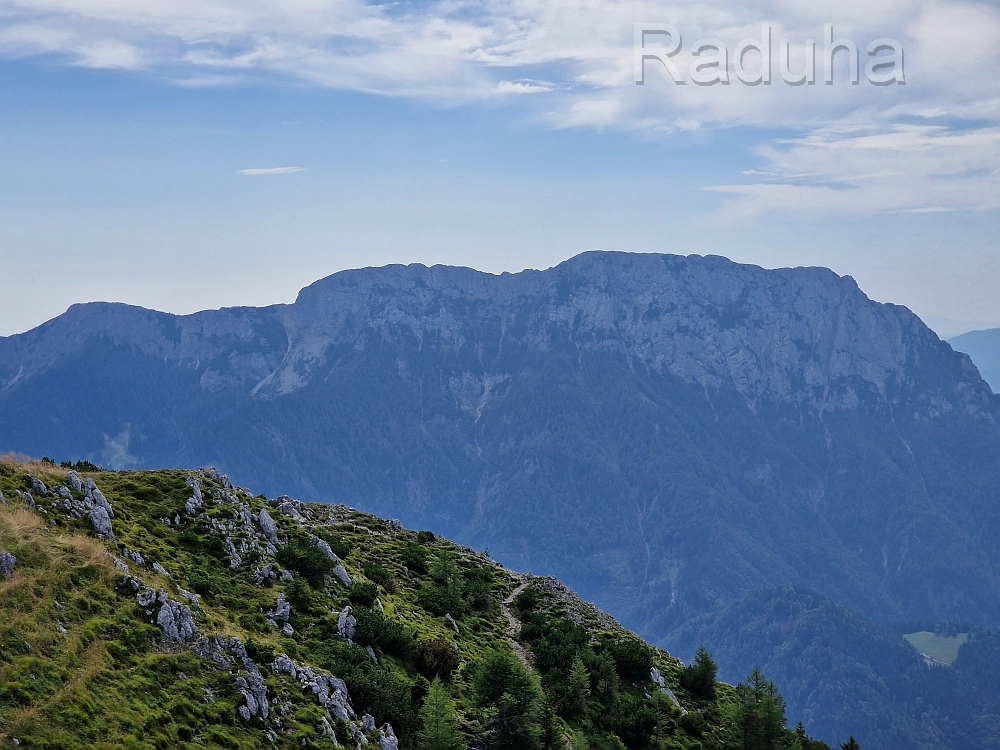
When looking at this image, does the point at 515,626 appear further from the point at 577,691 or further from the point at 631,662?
the point at 577,691

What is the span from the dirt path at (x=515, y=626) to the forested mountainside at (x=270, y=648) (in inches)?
12.4

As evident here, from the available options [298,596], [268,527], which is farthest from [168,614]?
[268,527]

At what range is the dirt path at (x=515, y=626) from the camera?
70375 mm

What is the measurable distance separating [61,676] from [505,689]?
2802 centimetres

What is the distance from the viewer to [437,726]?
46.6 metres

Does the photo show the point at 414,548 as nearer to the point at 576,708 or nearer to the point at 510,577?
the point at 510,577

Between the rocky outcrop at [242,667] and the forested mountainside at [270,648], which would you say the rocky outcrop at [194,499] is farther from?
the rocky outcrop at [242,667]

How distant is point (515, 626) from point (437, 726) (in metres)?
33.7

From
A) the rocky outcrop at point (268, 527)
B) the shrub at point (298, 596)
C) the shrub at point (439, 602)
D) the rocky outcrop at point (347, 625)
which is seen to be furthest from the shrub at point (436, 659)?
the rocky outcrop at point (268, 527)

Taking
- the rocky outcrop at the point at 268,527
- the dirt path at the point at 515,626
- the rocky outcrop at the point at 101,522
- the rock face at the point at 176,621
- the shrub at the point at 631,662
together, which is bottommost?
the shrub at the point at 631,662

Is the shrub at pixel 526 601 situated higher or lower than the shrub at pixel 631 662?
higher

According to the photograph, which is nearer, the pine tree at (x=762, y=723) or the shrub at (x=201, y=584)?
the shrub at (x=201, y=584)

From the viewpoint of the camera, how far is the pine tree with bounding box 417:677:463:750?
46062mm

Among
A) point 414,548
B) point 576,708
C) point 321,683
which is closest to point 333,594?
point 321,683
